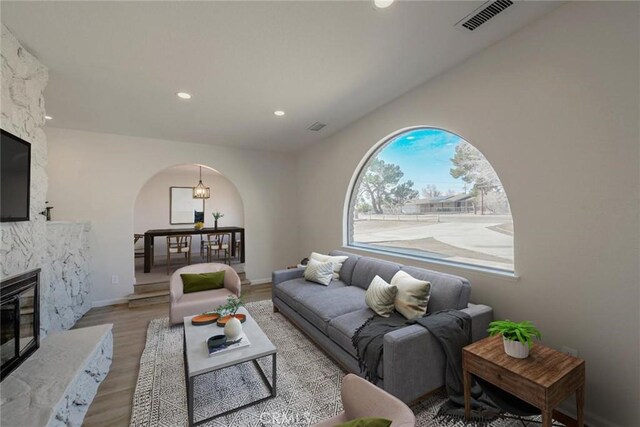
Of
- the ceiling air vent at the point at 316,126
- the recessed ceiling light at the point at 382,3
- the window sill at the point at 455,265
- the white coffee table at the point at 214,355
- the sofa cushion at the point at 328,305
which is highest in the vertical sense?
the ceiling air vent at the point at 316,126

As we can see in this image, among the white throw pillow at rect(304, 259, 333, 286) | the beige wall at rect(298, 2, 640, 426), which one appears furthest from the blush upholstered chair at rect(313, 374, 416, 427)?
the white throw pillow at rect(304, 259, 333, 286)

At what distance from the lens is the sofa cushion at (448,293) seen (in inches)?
89.1

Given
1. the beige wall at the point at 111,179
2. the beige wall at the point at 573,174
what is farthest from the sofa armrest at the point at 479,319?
the beige wall at the point at 111,179

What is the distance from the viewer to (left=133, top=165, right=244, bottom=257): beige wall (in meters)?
7.61

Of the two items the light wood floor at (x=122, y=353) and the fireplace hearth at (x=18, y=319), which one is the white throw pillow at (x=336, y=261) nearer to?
the light wood floor at (x=122, y=353)

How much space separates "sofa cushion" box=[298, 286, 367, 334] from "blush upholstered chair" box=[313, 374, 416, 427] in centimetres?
121

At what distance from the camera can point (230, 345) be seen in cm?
209

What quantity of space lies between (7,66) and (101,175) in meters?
2.67

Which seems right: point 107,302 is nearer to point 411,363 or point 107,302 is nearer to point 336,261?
point 336,261

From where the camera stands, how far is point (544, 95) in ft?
6.45

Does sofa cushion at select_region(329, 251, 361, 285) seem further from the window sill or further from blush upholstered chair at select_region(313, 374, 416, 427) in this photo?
blush upholstered chair at select_region(313, 374, 416, 427)

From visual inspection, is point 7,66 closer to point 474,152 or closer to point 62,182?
point 62,182

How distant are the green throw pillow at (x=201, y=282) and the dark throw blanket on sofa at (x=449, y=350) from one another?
2379mm

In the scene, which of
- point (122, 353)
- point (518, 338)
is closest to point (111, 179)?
point (122, 353)
